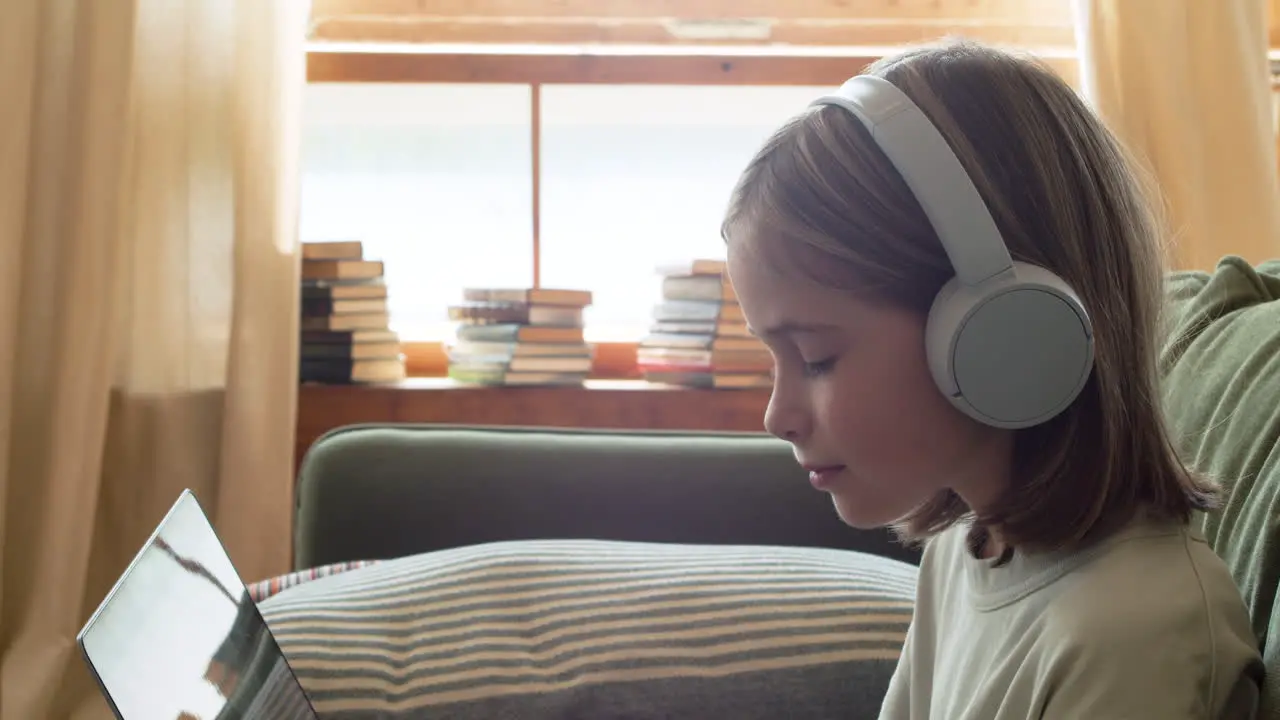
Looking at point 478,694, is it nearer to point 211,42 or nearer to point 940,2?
point 211,42

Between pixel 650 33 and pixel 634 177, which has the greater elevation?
pixel 650 33

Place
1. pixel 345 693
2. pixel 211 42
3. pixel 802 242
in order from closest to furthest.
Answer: pixel 802 242 → pixel 345 693 → pixel 211 42

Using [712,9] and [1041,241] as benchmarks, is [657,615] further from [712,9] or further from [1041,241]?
[712,9]

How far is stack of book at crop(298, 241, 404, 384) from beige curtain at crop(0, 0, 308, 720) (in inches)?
4.0

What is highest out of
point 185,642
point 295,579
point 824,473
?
point 824,473

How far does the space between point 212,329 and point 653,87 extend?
3.46ft

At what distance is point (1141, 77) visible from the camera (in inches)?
82.5

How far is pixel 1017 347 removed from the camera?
62 centimetres

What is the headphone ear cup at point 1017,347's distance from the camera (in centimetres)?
62

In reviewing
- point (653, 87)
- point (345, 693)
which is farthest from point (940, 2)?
point (345, 693)

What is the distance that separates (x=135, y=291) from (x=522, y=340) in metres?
0.70

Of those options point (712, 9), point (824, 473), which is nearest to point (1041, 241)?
point (824, 473)

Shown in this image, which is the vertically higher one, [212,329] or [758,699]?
[212,329]

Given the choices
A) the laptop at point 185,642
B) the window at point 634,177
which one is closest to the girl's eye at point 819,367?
the laptop at point 185,642
